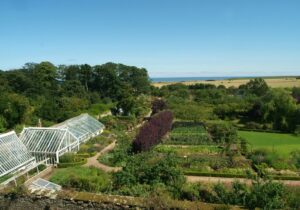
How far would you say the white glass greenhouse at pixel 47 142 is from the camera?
21562 millimetres

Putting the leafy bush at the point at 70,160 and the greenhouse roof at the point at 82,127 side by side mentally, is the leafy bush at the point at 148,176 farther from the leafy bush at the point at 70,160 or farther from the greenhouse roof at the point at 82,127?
the greenhouse roof at the point at 82,127

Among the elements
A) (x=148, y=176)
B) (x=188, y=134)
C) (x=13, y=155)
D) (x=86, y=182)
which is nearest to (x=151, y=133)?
(x=188, y=134)

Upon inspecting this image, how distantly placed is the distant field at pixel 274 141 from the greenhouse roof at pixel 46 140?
55.2 ft

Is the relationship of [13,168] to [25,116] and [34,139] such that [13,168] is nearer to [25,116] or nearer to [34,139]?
[34,139]

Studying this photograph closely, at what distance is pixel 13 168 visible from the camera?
18312 millimetres

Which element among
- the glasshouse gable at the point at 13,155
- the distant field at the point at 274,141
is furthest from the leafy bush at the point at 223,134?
the glasshouse gable at the point at 13,155

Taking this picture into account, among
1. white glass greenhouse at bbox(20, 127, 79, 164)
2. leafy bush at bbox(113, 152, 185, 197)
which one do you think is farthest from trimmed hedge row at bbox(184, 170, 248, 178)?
white glass greenhouse at bbox(20, 127, 79, 164)

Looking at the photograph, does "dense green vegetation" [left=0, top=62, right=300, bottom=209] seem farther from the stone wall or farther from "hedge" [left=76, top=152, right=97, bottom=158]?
the stone wall

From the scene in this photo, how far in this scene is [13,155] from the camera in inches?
758

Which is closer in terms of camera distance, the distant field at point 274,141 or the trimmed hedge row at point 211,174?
the trimmed hedge row at point 211,174

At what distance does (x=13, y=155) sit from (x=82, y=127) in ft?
32.0

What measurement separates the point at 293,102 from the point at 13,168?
32958 mm

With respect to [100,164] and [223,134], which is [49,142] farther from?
[223,134]

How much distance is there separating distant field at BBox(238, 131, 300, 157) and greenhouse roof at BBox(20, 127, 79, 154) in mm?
16828
